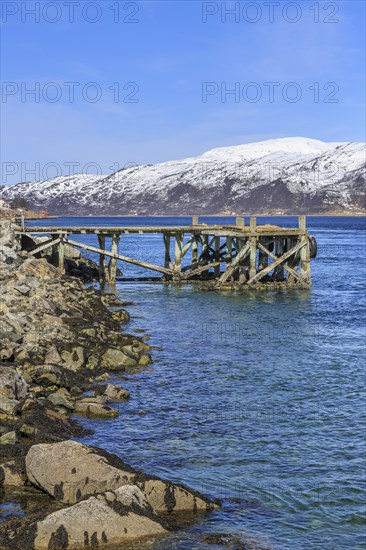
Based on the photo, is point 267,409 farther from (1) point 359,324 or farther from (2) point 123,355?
(1) point 359,324

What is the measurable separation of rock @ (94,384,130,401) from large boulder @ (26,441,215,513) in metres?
6.37

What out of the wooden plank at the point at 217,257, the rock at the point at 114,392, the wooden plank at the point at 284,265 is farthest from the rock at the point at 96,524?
the wooden plank at the point at 217,257

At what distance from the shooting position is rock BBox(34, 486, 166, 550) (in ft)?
33.4

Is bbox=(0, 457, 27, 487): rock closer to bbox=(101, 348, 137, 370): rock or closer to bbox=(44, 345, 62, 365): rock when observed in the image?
bbox=(44, 345, 62, 365): rock

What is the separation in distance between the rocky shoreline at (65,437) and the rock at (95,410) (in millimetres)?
22

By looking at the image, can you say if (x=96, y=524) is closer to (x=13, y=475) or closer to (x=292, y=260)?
(x=13, y=475)

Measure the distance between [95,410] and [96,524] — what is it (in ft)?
22.6

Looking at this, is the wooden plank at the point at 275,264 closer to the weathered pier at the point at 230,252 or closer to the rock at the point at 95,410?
the weathered pier at the point at 230,252

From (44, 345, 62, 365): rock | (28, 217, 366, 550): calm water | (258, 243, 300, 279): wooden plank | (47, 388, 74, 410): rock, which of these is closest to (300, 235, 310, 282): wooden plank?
(258, 243, 300, 279): wooden plank

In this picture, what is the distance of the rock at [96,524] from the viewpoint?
33.4ft

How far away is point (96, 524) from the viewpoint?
1029 cm

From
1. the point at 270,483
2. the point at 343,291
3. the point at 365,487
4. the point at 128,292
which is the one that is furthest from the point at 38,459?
the point at 343,291

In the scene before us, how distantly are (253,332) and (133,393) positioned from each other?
33.8 ft

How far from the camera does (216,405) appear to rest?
61.3 ft
